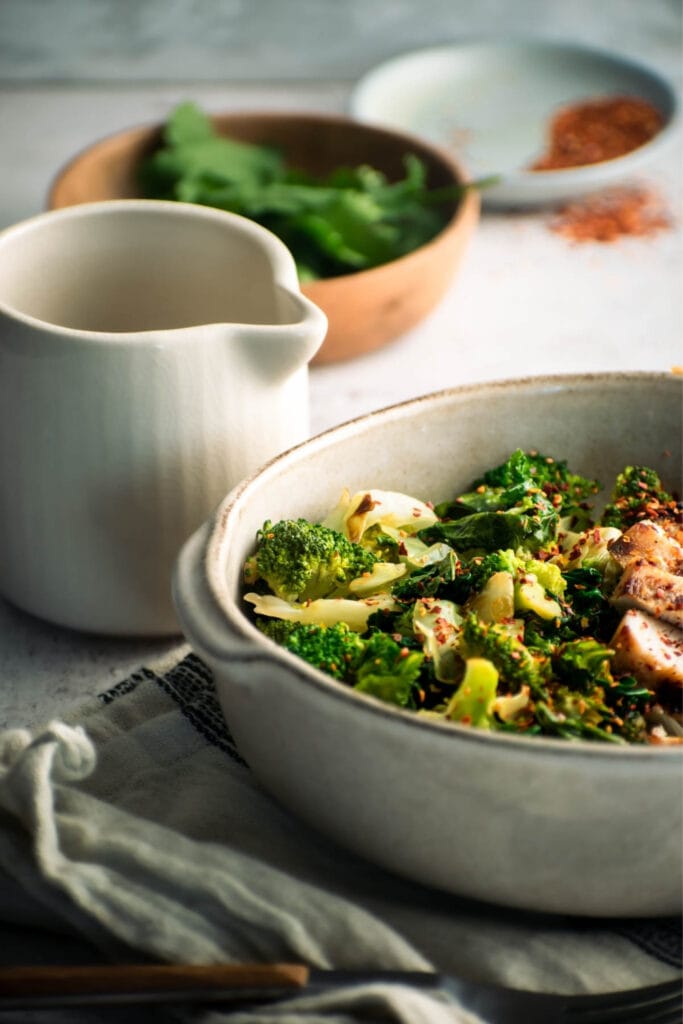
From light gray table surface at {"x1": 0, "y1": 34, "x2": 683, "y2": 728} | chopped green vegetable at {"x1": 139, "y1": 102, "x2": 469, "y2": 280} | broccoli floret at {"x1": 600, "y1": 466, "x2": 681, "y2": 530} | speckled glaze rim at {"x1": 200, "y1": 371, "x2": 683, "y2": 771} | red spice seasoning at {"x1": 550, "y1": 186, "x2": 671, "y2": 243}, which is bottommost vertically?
light gray table surface at {"x1": 0, "y1": 34, "x2": 683, "y2": 728}

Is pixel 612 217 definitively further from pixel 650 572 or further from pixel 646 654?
pixel 646 654

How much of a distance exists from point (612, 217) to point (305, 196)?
0.83 m

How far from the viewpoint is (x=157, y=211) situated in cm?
160

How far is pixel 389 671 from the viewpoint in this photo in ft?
3.78

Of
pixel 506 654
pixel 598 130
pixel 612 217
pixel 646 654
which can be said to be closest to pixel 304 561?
pixel 506 654

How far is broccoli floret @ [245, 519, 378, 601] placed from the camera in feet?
4.14

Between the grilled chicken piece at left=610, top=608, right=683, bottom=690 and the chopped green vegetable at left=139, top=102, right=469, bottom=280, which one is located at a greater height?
the grilled chicken piece at left=610, top=608, right=683, bottom=690

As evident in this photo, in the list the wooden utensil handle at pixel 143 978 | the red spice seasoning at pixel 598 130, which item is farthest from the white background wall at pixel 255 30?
the wooden utensil handle at pixel 143 978

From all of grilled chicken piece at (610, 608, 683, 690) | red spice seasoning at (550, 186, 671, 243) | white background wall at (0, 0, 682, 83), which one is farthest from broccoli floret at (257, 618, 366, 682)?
white background wall at (0, 0, 682, 83)

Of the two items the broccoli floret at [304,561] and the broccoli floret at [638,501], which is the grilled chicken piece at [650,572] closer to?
the broccoli floret at [638,501]

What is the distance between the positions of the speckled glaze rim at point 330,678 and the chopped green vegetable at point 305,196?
0.65 meters

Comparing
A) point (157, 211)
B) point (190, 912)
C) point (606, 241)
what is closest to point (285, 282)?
point (157, 211)

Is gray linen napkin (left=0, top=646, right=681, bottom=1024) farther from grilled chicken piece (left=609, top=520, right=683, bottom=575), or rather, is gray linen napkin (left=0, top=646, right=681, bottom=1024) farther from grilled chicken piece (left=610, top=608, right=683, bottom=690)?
grilled chicken piece (left=609, top=520, right=683, bottom=575)

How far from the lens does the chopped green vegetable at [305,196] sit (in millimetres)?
2113
